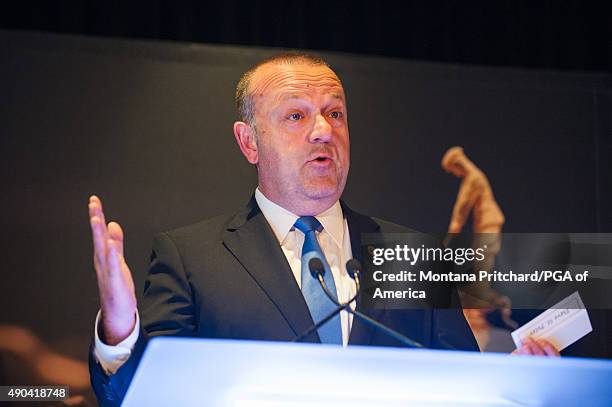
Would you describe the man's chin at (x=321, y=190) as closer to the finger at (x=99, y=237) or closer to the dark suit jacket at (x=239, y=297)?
the dark suit jacket at (x=239, y=297)

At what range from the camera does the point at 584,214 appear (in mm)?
3592

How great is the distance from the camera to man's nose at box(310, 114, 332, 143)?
8.82ft

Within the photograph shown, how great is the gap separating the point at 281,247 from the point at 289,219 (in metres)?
0.13

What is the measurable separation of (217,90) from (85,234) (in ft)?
2.41

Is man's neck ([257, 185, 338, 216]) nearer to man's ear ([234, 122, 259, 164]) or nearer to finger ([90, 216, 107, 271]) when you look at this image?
man's ear ([234, 122, 259, 164])

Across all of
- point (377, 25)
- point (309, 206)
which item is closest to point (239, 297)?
point (309, 206)

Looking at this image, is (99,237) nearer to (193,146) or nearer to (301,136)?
(301,136)

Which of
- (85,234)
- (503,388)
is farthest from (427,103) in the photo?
(503,388)

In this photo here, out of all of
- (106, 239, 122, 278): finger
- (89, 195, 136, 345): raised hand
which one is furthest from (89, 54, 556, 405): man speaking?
(106, 239, 122, 278): finger

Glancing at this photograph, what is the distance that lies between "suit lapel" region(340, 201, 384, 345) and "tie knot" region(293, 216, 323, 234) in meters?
0.12

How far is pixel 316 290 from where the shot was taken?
95.8 inches

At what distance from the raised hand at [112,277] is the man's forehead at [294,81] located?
1097mm

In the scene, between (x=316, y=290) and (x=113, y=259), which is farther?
(x=316, y=290)

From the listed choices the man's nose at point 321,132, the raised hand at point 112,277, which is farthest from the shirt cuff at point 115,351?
the man's nose at point 321,132
